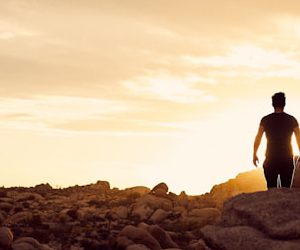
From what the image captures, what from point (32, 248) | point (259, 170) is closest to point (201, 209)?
point (259, 170)

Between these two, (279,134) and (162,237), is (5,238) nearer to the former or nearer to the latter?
Result: (162,237)

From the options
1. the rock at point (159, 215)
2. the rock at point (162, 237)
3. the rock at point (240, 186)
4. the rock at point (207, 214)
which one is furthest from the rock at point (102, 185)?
the rock at point (162, 237)

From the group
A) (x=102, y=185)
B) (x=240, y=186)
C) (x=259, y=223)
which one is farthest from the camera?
(x=102, y=185)

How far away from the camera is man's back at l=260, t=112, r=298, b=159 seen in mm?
14789

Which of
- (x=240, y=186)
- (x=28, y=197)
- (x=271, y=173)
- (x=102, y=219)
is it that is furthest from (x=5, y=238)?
(x=240, y=186)

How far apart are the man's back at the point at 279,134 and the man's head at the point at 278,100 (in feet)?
0.63

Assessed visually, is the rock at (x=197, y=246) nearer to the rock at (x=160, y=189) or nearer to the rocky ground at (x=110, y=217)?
the rocky ground at (x=110, y=217)

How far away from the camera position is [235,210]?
578 inches

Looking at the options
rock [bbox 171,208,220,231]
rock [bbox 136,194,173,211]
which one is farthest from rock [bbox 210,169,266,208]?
rock [bbox 136,194,173,211]

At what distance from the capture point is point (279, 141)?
14.8 m

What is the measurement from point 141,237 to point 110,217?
5.82 m

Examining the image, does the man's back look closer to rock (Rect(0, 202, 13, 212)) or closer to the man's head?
the man's head

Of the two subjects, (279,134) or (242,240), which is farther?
(279,134)

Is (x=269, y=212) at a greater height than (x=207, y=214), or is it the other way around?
(x=207, y=214)
